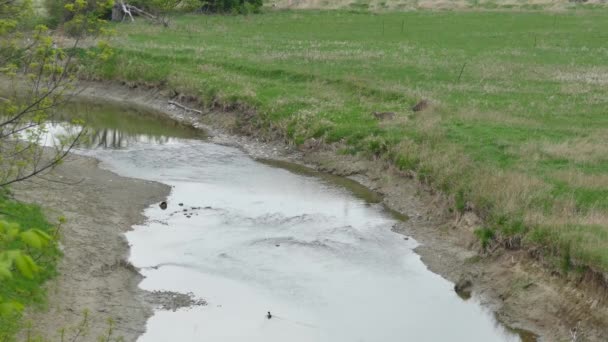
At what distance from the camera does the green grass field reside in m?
22.2

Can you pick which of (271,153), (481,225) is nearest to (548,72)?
(271,153)

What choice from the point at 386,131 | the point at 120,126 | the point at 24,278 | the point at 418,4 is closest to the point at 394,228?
the point at 386,131

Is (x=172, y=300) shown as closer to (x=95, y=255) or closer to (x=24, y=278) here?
(x=95, y=255)

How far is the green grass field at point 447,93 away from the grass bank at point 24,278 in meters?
11.2

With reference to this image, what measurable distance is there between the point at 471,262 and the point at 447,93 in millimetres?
17028

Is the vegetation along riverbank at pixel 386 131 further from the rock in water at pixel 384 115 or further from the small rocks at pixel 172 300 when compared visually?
the small rocks at pixel 172 300

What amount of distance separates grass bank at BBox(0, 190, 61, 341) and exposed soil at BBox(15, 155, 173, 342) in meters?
0.28

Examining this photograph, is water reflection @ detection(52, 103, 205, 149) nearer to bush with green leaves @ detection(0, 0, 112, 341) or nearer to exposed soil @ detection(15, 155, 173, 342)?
exposed soil @ detection(15, 155, 173, 342)

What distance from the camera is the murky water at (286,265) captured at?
688 inches

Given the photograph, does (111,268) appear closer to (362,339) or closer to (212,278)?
(212,278)

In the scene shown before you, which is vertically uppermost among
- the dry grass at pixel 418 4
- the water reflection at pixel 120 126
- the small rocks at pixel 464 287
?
the dry grass at pixel 418 4

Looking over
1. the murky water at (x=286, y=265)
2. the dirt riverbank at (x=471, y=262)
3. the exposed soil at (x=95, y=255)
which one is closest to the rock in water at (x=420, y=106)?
the dirt riverbank at (x=471, y=262)

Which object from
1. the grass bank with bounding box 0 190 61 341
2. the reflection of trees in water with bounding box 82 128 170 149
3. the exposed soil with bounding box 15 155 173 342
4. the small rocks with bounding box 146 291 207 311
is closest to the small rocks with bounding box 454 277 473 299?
the small rocks with bounding box 146 291 207 311

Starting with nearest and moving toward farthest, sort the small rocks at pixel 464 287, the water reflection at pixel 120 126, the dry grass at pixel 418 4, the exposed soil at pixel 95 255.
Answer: the exposed soil at pixel 95 255, the small rocks at pixel 464 287, the water reflection at pixel 120 126, the dry grass at pixel 418 4
